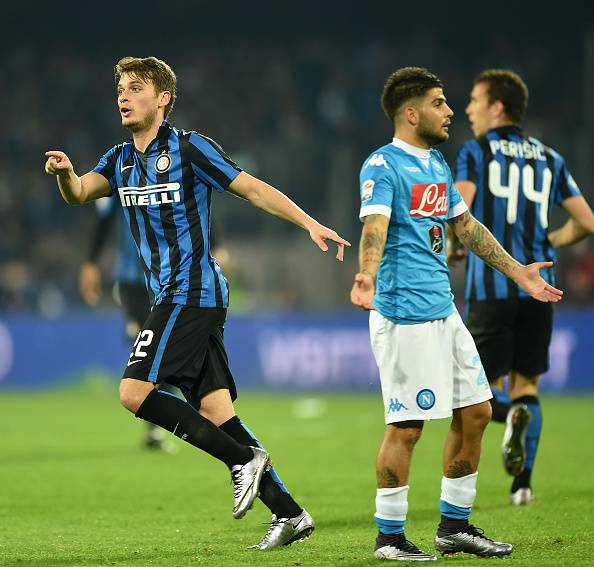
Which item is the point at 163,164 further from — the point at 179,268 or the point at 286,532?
the point at 286,532

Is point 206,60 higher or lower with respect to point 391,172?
higher

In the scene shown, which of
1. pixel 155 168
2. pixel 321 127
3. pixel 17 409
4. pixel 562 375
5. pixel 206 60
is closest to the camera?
pixel 155 168

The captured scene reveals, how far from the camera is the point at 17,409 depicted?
13828 mm

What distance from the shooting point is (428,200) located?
16.0 feet

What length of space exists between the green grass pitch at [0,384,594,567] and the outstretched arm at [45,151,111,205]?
1584 mm

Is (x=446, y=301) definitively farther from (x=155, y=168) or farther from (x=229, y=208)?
(x=229, y=208)

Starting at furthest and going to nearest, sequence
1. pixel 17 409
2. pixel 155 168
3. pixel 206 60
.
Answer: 1. pixel 206 60
2. pixel 17 409
3. pixel 155 168

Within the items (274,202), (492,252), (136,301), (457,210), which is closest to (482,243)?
(492,252)

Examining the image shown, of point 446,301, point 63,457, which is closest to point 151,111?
point 446,301

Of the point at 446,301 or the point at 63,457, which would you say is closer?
the point at 446,301

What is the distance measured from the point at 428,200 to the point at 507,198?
1.86 meters

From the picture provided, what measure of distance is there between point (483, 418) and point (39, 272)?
1385 cm

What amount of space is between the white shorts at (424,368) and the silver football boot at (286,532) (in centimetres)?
77

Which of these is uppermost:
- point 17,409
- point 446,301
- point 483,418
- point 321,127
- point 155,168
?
point 321,127
